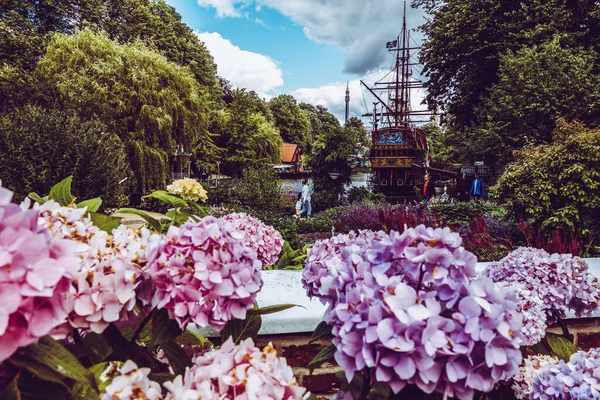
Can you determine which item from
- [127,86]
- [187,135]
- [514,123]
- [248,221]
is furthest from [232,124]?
[248,221]

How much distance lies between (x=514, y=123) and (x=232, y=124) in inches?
620

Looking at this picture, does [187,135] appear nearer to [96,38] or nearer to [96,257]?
[96,38]

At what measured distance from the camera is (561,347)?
4.82ft

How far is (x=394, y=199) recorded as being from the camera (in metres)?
21.0

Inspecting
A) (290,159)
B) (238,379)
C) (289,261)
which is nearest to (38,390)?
(238,379)

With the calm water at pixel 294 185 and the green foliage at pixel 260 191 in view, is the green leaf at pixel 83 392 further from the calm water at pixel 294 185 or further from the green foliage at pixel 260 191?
the calm water at pixel 294 185

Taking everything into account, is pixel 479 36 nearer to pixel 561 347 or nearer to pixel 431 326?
pixel 561 347

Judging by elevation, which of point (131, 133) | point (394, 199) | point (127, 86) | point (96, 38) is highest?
point (96, 38)

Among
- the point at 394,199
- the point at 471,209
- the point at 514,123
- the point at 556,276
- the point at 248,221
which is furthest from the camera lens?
the point at 394,199

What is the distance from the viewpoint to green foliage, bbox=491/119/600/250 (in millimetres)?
4738

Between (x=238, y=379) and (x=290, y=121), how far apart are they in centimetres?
5721

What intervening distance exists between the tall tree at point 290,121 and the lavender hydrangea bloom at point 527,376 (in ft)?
178

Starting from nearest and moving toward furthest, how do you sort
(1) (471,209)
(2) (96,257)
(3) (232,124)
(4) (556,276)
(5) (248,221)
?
1. (2) (96,257)
2. (4) (556,276)
3. (5) (248,221)
4. (1) (471,209)
5. (3) (232,124)

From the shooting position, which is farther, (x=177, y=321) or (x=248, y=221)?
(x=248, y=221)
